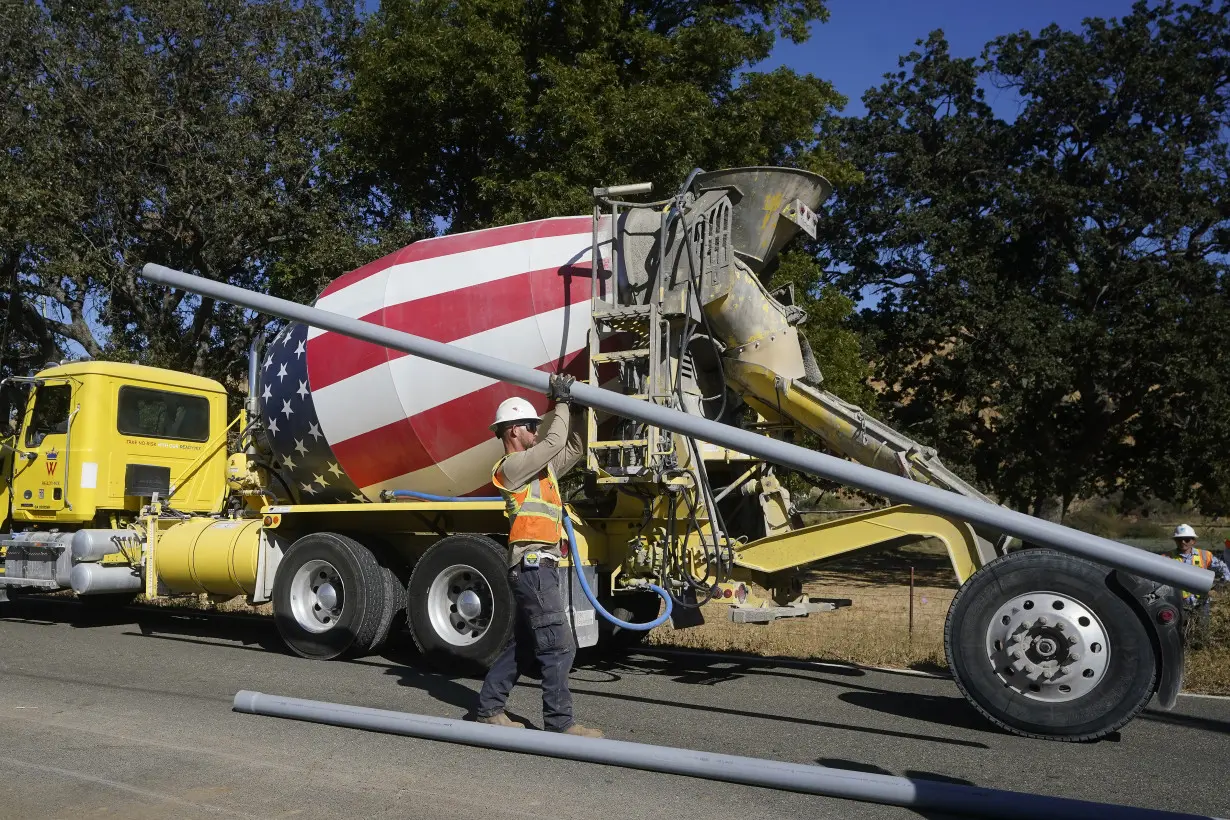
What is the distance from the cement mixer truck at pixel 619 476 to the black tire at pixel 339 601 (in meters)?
0.02

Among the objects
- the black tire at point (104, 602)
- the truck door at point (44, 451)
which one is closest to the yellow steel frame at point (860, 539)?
the truck door at point (44, 451)

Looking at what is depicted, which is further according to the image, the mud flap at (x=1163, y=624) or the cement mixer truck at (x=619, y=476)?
the cement mixer truck at (x=619, y=476)

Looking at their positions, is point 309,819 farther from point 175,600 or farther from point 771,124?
point 771,124

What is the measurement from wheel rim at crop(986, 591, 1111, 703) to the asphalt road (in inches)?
13.0

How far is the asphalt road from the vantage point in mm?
5121

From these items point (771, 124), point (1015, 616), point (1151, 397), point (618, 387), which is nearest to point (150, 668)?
point (618, 387)

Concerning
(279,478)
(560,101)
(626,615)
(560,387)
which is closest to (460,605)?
(626,615)

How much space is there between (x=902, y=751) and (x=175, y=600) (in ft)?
36.6

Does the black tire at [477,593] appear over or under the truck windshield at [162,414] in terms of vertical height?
under

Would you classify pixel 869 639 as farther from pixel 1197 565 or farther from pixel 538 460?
pixel 538 460

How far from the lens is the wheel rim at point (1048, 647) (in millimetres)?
6527

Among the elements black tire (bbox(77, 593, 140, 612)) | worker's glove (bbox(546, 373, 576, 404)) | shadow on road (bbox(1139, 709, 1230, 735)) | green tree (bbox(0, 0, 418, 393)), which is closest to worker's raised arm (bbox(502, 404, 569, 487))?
worker's glove (bbox(546, 373, 576, 404))

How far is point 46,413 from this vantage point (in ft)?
40.3

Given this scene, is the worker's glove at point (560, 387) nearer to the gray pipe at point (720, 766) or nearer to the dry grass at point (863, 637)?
the gray pipe at point (720, 766)
